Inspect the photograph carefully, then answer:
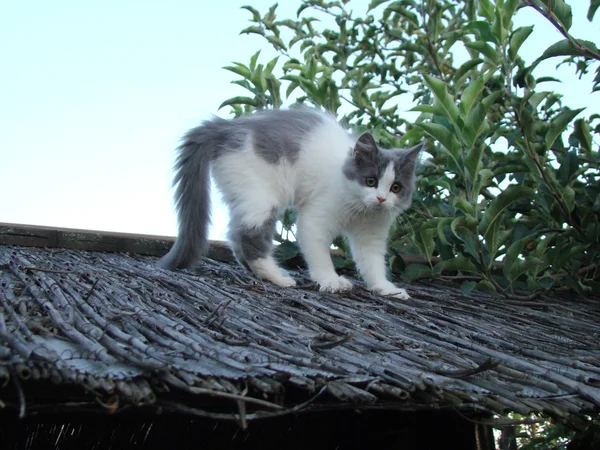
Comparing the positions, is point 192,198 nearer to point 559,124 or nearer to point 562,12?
point 559,124

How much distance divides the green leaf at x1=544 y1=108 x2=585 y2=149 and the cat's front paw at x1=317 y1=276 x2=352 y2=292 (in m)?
1.24

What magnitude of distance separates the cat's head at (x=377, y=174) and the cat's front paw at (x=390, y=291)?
15.5 inches

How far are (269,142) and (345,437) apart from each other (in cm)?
168

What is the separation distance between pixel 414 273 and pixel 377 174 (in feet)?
2.43

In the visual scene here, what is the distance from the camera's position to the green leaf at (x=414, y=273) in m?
3.90

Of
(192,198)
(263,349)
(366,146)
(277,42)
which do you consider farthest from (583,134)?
(263,349)

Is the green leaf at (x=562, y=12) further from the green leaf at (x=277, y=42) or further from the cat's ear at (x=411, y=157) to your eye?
the green leaf at (x=277, y=42)

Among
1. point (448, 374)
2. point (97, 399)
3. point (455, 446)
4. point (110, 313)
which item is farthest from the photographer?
point (455, 446)

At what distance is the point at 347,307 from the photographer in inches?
108

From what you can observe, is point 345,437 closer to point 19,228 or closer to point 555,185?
point 555,185

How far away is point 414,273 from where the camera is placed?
3982 millimetres

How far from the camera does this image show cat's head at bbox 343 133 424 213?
3.52 metres

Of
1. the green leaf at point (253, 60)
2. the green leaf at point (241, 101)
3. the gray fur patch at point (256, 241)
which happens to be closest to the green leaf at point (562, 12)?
the gray fur patch at point (256, 241)

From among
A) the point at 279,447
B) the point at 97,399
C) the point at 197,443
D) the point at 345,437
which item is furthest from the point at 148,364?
the point at 345,437
